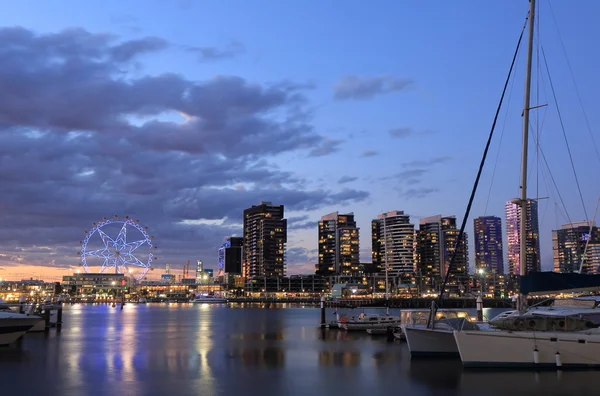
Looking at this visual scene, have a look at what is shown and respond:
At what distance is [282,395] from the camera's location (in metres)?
24.3

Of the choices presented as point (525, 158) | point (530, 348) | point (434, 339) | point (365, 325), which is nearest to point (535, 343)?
point (530, 348)

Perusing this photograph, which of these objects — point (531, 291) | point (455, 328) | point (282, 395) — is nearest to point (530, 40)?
point (531, 291)

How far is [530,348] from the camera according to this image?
28969 mm

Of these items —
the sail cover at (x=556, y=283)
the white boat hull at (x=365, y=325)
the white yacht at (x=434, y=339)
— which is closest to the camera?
the sail cover at (x=556, y=283)

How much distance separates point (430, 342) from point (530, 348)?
21.5 ft

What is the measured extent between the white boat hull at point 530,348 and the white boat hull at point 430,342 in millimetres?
3912

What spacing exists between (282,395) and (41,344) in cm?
3029

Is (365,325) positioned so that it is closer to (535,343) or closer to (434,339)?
(434,339)

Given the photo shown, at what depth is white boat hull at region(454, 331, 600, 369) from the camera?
28750mm

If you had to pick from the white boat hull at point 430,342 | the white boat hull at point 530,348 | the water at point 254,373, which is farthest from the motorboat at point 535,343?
the white boat hull at point 430,342

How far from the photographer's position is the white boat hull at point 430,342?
33.7 metres

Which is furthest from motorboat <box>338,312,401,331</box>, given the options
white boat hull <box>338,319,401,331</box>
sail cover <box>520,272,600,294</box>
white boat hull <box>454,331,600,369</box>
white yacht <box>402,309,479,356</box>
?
white boat hull <box>454,331,600,369</box>

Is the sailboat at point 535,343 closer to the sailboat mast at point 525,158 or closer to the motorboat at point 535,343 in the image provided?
the motorboat at point 535,343

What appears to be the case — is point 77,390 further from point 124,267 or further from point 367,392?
point 124,267
